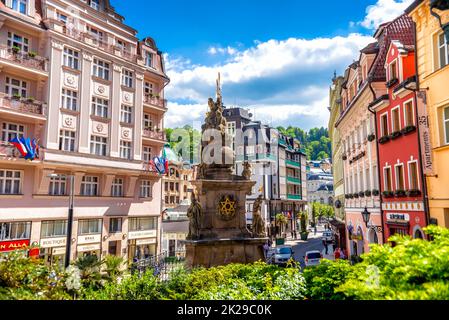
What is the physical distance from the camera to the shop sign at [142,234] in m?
32.8

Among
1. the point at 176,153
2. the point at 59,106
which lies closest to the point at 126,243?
the point at 59,106

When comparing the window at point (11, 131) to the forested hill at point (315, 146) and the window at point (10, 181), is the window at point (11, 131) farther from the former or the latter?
the forested hill at point (315, 146)

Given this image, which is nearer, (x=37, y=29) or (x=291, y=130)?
(x=37, y=29)

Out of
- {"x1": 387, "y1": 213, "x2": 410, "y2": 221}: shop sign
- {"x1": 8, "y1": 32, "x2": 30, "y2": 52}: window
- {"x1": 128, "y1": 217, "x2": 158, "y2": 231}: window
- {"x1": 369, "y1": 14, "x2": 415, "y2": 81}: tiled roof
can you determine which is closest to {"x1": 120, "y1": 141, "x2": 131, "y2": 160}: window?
{"x1": 128, "y1": 217, "x2": 158, "y2": 231}: window

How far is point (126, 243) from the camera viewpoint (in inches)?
1264

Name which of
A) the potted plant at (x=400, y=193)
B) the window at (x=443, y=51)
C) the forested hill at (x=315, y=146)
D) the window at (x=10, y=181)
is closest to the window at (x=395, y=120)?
the potted plant at (x=400, y=193)

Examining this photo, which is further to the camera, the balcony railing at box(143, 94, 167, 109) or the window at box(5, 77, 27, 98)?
the balcony railing at box(143, 94, 167, 109)

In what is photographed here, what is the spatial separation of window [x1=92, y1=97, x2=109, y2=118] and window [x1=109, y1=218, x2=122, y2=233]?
871 cm

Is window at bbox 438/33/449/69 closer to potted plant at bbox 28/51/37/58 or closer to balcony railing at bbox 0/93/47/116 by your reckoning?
balcony railing at bbox 0/93/47/116

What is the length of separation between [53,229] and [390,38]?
25.9 meters

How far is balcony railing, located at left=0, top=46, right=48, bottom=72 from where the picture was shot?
2494cm

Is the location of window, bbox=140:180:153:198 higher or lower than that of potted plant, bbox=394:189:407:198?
higher

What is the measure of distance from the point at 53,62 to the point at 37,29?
95.1 inches
